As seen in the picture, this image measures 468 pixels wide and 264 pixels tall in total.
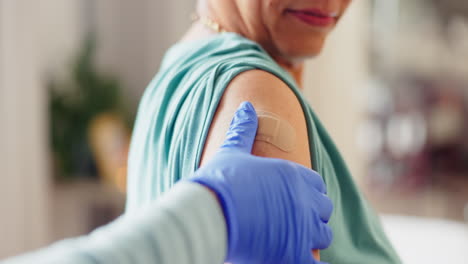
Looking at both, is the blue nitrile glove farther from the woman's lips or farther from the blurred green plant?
the blurred green plant

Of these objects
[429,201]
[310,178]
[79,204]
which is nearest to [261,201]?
[310,178]

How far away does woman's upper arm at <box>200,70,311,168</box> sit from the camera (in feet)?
2.29

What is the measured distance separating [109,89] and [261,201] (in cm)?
240

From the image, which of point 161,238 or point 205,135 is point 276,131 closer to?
point 205,135

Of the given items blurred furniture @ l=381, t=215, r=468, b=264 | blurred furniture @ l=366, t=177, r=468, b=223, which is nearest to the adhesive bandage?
blurred furniture @ l=381, t=215, r=468, b=264

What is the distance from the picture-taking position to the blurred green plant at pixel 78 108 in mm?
2775

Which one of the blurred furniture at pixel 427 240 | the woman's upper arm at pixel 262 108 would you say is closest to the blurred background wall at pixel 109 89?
the blurred furniture at pixel 427 240

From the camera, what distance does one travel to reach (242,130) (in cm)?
66

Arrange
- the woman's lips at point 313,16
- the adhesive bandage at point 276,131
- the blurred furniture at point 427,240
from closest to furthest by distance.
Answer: the adhesive bandage at point 276,131 < the woman's lips at point 313,16 < the blurred furniture at point 427,240

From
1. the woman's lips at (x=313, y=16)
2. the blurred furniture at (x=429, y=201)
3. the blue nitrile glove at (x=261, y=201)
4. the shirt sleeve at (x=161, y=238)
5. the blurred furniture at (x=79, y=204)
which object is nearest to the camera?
the shirt sleeve at (x=161, y=238)

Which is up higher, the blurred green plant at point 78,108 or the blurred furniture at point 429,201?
the blurred green plant at point 78,108

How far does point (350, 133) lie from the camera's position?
2578mm

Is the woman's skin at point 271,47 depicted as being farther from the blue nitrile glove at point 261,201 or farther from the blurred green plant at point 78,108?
the blurred green plant at point 78,108

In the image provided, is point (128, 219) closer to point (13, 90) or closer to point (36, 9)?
point (13, 90)
